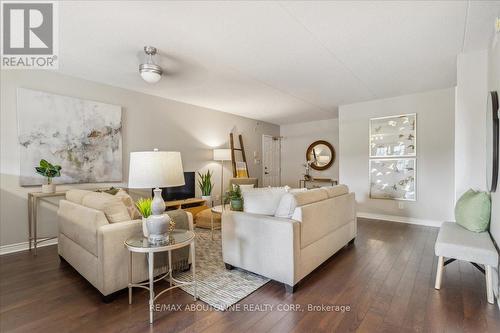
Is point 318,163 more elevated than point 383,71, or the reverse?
point 383,71

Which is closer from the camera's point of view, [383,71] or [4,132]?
[4,132]

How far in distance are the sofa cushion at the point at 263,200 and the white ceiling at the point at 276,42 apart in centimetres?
158

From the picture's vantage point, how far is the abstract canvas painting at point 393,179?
4469 mm

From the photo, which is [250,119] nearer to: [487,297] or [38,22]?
[38,22]

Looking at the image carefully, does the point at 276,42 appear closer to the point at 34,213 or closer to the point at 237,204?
the point at 237,204

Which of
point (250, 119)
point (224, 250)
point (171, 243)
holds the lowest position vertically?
point (224, 250)

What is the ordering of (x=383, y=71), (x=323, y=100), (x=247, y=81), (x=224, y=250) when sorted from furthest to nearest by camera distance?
(x=323, y=100)
(x=247, y=81)
(x=383, y=71)
(x=224, y=250)

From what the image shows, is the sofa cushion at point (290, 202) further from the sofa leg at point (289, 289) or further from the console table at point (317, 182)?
the console table at point (317, 182)

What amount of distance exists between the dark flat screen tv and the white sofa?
227 centimetres

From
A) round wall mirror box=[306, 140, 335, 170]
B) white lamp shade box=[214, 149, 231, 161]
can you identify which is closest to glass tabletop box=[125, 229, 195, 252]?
white lamp shade box=[214, 149, 231, 161]

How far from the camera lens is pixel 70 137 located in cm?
346

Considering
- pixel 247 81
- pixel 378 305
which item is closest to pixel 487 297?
pixel 378 305

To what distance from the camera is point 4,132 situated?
2973 mm

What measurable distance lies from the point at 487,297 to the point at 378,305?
91 centimetres
